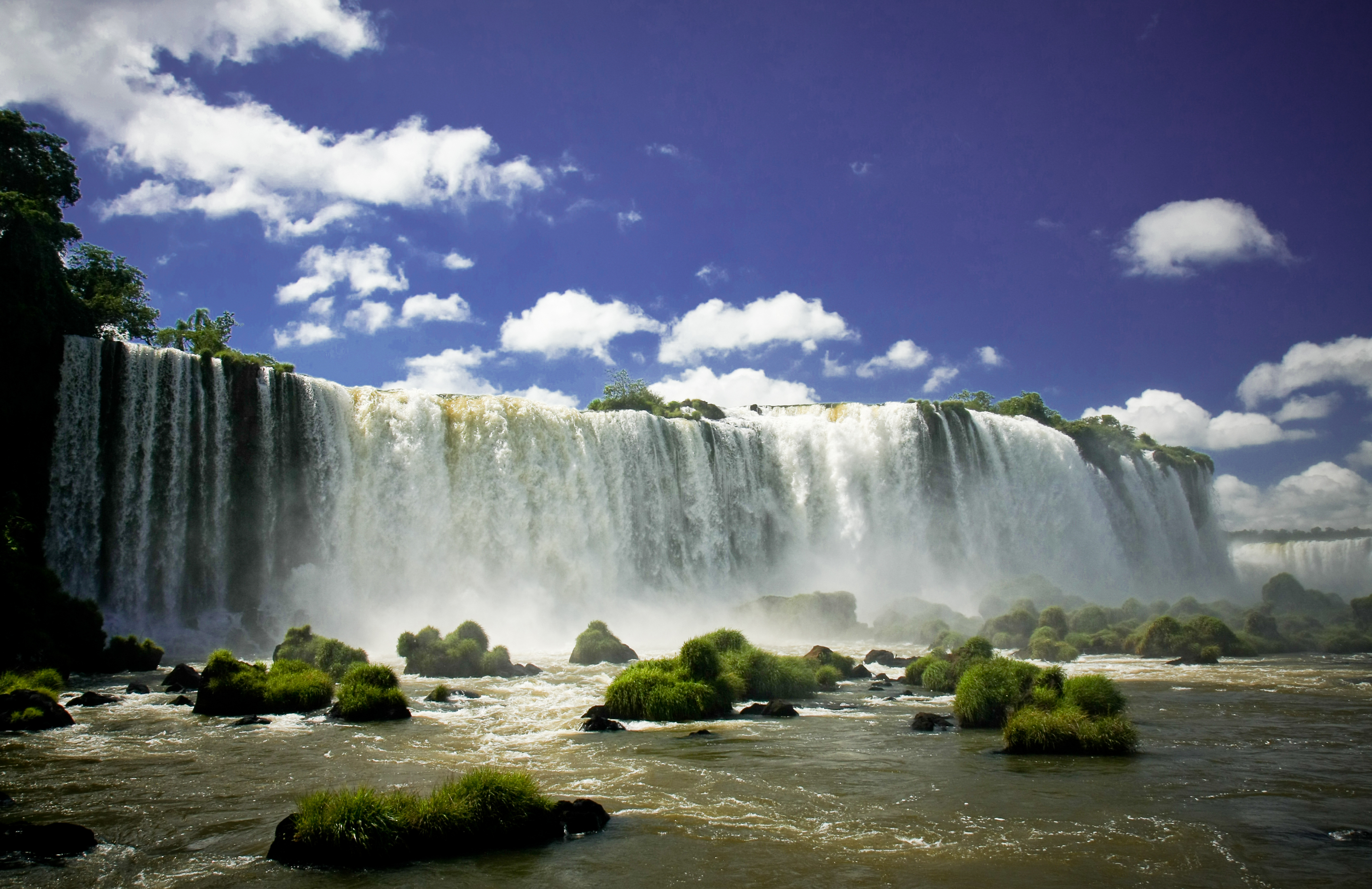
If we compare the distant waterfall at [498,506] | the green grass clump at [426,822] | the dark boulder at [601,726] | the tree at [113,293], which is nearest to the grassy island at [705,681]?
the dark boulder at [601,726]

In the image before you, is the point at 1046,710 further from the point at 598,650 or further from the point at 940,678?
the point at 598,650

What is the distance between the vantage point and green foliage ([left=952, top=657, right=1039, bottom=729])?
15.0 m

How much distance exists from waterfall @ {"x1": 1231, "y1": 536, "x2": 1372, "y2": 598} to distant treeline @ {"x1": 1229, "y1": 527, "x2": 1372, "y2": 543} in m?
5.50

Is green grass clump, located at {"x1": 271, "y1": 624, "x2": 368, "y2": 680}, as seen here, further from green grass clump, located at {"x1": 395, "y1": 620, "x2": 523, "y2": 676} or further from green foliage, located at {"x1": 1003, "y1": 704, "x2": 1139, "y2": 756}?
green foliage, located at {"x1": 1003, "y1": 704, "x2": 1139, "y2": 756}

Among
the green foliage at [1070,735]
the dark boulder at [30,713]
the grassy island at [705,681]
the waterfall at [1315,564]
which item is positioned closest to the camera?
the green foliage at [1070,735]

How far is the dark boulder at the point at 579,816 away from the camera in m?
8.41

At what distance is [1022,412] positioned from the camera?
264ft

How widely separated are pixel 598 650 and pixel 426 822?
19.6 meters

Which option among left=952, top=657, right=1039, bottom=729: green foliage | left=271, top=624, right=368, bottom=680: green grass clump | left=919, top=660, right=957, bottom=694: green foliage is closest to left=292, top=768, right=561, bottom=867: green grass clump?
left=952, top=657, right=1039, bottom=729: green foliage

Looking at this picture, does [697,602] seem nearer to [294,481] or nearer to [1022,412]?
[294,481]

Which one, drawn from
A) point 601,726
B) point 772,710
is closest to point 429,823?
point 601,726

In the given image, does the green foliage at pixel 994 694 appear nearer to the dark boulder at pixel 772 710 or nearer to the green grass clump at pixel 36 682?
the dark boulder at pixel 772 710

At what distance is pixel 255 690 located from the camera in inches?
685

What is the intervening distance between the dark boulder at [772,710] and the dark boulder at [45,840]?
477 inches
